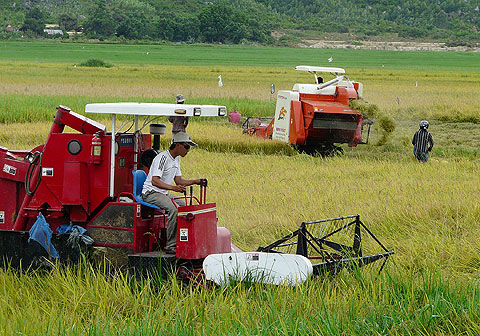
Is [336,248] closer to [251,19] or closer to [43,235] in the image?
[43,235]

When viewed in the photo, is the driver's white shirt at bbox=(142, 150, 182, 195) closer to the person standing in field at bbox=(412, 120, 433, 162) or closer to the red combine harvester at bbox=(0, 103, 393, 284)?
the red combine harvester at bbox=(0, 103, 393, 284)

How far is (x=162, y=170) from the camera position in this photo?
25.0 ft

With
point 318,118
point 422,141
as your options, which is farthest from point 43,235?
point 422,141

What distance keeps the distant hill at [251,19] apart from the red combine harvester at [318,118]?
341ft

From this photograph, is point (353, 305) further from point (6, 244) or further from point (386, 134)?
point (386, 134)

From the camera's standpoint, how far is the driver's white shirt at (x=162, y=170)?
763cm

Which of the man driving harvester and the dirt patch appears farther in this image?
the dirt patch

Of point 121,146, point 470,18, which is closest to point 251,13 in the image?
point 470,18

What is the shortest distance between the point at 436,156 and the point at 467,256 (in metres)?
10.2

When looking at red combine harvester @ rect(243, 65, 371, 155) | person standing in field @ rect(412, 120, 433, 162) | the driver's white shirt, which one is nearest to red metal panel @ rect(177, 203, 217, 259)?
the driver's white shirt

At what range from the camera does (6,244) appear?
811 centimetres

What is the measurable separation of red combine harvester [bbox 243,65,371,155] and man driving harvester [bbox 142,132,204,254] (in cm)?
938

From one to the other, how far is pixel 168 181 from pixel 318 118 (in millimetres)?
9624

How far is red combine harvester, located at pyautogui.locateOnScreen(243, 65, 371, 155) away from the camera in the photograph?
667 inches
